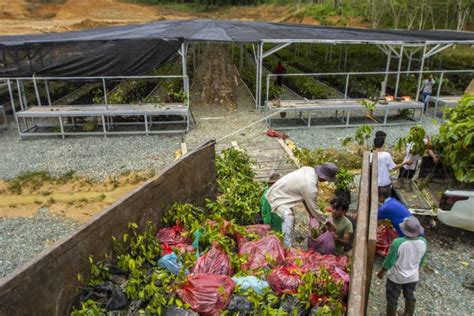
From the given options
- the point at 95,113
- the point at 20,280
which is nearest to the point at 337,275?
the point at 20,280

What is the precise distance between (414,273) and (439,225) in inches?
102

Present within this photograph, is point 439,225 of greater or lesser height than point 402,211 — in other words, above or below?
below

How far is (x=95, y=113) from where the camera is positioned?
420 inches

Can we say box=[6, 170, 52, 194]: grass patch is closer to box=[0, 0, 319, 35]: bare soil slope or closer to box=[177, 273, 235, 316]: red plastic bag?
box=[177, 273, 235, 316]: red plastic bag

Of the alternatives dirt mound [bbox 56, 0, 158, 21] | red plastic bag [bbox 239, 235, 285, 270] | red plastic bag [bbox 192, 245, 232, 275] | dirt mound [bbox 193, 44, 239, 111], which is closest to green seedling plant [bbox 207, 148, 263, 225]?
red plastic bag [bbox 239, 235, 285, 270]

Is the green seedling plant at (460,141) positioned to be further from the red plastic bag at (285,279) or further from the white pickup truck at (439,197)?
the red plastic bag at (285,279)

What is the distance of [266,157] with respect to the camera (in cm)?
891

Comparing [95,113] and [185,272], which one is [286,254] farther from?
[95,113]

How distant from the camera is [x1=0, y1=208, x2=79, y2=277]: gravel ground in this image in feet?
18.1

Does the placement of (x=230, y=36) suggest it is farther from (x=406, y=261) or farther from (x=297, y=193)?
(x=406, y=261)

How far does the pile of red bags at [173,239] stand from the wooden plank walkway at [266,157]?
2.90 metres

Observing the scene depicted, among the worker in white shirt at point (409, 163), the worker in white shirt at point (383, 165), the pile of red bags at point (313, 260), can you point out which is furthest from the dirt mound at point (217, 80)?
the pile of red bags at point (313, 260)

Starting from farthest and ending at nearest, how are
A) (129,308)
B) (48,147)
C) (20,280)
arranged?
(48,147)
(129,308)
(20,280)

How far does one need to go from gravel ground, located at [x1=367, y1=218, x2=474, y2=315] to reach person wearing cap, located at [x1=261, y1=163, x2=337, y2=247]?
3.97ft
